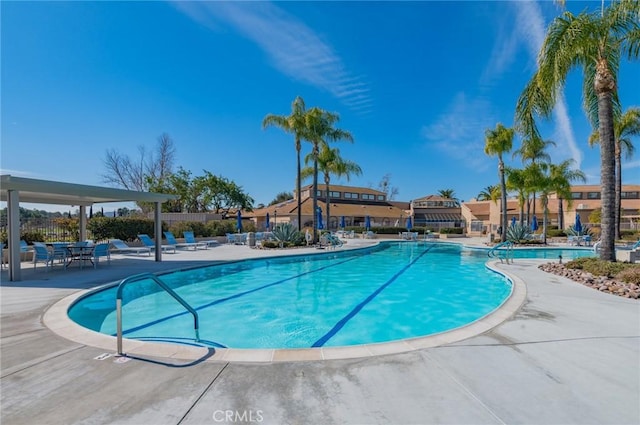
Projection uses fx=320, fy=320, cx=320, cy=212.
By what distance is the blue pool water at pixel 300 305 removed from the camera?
22.2 ft

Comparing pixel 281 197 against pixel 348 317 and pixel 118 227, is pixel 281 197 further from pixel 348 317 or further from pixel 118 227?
pixel 348 317

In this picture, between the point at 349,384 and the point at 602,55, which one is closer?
the point at 349,384

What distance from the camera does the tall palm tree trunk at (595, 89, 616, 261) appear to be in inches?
417

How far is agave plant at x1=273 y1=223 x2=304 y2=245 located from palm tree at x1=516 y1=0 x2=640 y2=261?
16160 millimetres

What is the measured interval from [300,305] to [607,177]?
431 inches

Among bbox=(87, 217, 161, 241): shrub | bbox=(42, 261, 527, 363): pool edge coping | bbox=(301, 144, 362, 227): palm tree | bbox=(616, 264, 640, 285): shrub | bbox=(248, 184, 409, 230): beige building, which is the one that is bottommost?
bbox=(42, 261, 527, 363): pool edge coping

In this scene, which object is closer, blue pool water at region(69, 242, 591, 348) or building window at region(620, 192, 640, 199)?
blue pool water at region(69, 242, 591, 348)

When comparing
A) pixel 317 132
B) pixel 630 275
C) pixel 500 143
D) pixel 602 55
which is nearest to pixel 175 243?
pixel 317 132

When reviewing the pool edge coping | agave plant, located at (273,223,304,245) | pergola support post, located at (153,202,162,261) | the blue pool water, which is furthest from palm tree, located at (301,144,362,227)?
the pool edge coping

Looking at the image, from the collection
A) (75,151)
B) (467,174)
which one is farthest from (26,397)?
(467,174)

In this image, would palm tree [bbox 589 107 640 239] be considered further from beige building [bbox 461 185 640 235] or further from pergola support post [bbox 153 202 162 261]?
pergola support post [bbox 153 202 162 261]

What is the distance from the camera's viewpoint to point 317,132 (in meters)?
24.0

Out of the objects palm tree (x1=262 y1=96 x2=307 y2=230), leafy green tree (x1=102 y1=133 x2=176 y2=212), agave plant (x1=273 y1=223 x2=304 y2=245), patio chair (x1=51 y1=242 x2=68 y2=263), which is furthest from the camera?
leafy green tree (x1=102 y1=133 x2=176 y2=212)

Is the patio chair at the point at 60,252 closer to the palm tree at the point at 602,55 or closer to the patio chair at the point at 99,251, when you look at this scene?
the patio chair at the point at 99,251
